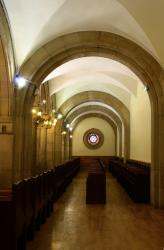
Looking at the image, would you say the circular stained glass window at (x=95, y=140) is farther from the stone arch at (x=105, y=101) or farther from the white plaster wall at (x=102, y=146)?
the stone arch at (x=105, y=101)

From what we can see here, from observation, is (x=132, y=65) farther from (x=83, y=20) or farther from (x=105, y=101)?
(x=105, y=101)

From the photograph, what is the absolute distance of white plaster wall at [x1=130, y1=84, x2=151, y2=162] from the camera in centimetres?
1309

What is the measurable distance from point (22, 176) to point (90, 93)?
1020 cm

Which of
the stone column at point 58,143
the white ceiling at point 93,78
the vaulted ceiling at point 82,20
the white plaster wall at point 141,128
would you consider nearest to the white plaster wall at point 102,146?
the stone column at point 58,143

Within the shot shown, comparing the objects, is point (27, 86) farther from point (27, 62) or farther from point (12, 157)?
point (12, 157)

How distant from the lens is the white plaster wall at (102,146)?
3078 centimetres

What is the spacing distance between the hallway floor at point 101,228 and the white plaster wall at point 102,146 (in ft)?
66.7

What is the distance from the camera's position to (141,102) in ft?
48.1

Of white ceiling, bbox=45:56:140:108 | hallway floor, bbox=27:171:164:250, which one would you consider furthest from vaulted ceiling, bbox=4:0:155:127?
hallway floor, bbox=27:171:164:250

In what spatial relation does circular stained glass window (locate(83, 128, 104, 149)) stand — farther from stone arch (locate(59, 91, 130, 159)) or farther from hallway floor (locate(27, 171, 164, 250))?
hallway floor (locate(27, 171, 164, 250))

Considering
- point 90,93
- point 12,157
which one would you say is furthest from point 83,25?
point 90,93

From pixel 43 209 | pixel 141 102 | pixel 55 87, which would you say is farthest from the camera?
pixel 55 87

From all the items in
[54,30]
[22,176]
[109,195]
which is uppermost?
[54,30]

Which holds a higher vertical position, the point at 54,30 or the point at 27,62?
the point at 54,30
